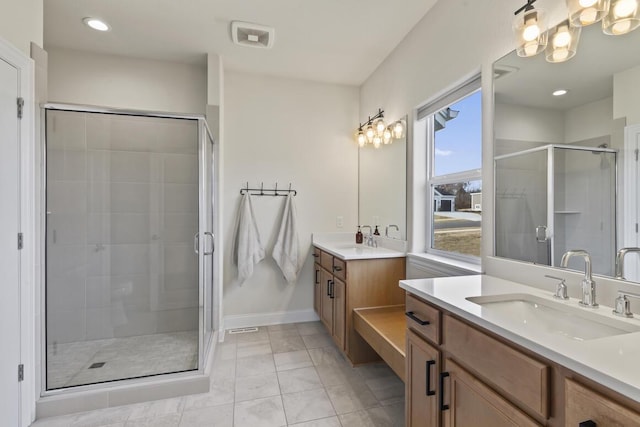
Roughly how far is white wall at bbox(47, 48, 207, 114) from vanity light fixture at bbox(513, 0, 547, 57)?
2.68 m

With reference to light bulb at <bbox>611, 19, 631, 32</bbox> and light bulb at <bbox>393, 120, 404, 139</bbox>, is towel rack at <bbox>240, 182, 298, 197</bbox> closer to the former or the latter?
light bulb at <bbox>393, 120, 404, 139</bbox>

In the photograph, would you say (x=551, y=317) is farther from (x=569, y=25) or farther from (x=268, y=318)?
(x=268, y=318)

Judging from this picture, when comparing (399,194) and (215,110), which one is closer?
(399,194)

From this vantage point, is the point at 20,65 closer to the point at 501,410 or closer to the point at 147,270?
the point at 147,270

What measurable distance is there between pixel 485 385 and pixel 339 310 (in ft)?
5.02

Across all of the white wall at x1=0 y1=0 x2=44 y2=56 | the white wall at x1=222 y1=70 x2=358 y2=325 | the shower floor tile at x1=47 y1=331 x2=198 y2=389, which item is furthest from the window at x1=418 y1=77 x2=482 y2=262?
the white wall at x1=0 y1=0 x2=44 y2=56

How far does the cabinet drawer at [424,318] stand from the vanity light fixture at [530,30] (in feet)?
3.97

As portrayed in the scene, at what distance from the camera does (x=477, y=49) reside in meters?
1.73

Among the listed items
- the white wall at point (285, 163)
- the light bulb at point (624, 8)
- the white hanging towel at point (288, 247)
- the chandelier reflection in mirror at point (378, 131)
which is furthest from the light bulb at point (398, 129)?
the light bulb at point (624, 8)

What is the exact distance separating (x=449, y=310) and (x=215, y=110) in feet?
8.44

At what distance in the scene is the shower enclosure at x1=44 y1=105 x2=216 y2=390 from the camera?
7.55ft

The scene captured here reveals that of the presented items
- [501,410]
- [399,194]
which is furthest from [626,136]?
[399,194]

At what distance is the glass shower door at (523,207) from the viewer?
1.39 metres

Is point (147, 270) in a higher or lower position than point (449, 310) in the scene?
lower
